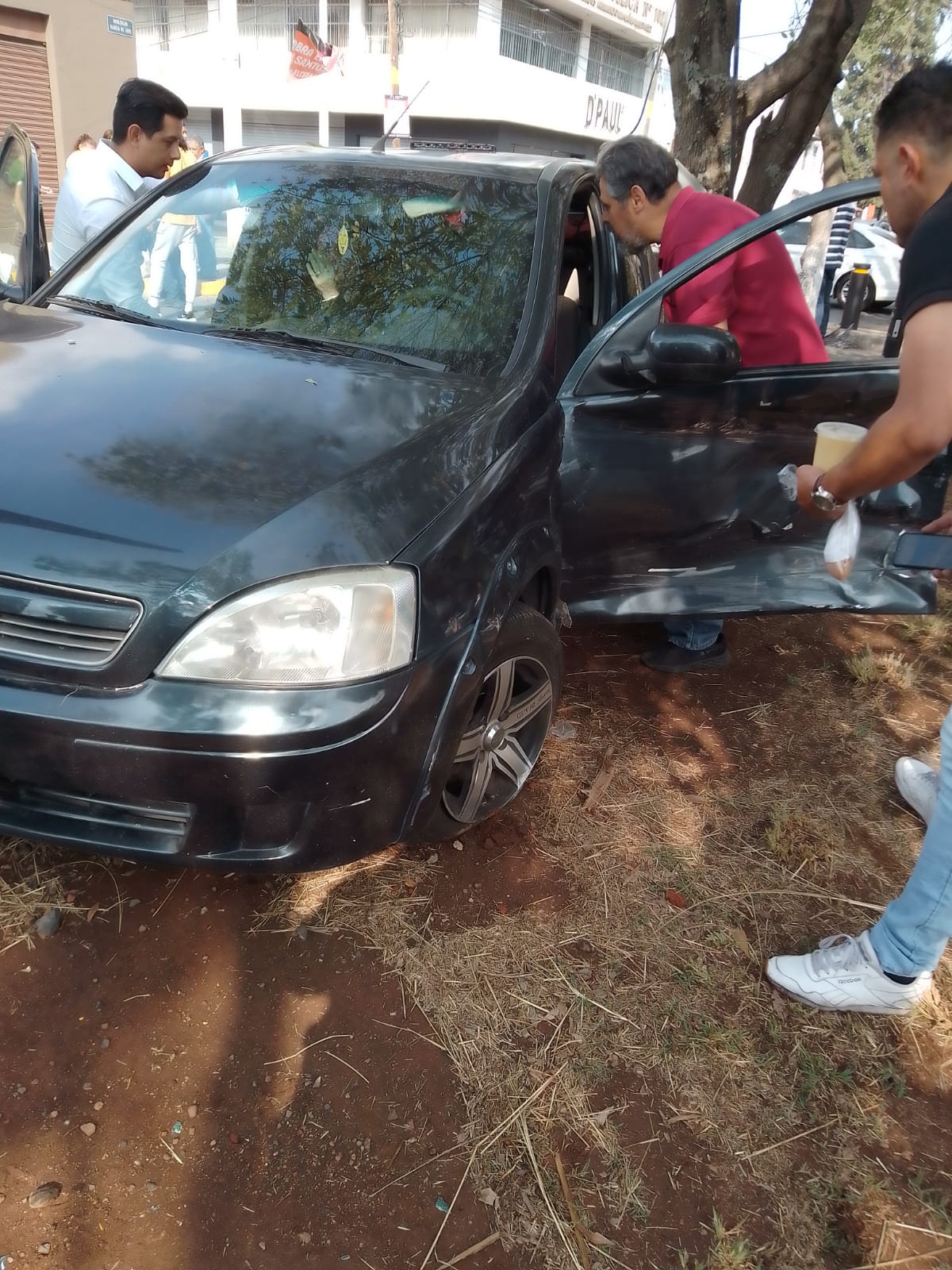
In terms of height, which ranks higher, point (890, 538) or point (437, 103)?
point (437, 103)

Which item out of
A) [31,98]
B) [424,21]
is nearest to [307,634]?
[31,98]

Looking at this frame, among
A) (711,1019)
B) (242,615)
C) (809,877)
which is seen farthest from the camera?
(809,877)

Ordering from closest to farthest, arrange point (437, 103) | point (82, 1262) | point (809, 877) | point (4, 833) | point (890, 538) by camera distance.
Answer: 1. point (82, 1262)
2. point (4, 833)
3. point (809, 877)
4. point (890, 538)
5. point (437, 103)

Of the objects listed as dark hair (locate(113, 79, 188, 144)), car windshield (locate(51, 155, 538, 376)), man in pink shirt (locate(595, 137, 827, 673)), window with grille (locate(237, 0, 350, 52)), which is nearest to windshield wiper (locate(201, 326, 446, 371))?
car windshield (locate(51, 155, 538, 376))

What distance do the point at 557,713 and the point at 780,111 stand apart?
5758mm

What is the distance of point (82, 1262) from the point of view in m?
1.57

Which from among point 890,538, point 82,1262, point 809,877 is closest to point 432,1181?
point 82,1262

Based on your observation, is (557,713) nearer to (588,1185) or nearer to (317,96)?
(588,1185)

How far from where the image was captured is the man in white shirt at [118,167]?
13.1 feet

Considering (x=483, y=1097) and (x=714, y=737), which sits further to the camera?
(x=714, y=737)

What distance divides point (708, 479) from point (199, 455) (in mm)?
1790

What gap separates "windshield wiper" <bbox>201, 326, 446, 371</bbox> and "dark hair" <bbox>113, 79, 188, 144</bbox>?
2184mm

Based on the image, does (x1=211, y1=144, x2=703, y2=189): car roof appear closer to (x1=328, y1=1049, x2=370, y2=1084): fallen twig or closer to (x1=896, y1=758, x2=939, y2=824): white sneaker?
(x1=896, y1=758, x2=939, y2=824): white sneaker

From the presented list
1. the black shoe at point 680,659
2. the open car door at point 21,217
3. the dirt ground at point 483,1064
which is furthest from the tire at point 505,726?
the open car door at point 21,217
